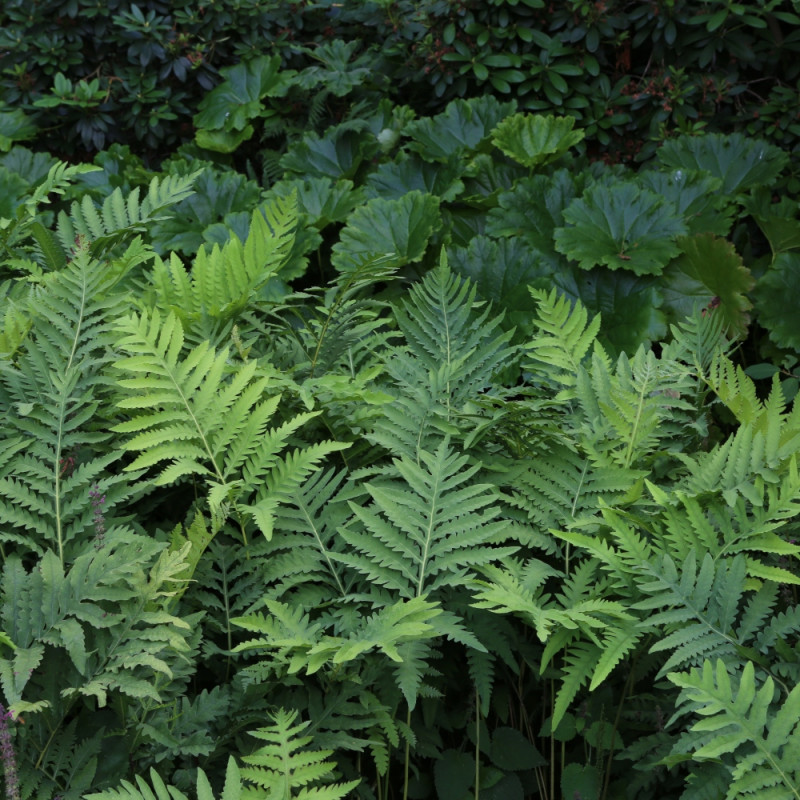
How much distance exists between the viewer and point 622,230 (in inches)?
133

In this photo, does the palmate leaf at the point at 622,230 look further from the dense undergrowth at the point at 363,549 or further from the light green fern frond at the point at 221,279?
the light green fern frond at the point at 221,279

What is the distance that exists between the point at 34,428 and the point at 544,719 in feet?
3.12

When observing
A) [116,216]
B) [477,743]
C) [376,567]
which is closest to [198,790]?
[376,567]

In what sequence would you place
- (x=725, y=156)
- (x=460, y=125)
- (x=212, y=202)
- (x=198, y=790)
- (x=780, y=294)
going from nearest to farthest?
(x=198, y=790) < (x=780, y=294) < (x=725, y=156) < (x=212, y=202) < (x=460, y=125)

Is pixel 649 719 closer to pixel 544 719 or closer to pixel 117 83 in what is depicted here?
pixel 544 719

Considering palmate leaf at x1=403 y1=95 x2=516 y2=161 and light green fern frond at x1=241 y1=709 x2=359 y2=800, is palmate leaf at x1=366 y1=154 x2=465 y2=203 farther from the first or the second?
light green fern frond at x1=241 y1=709 x2=359 y2=800

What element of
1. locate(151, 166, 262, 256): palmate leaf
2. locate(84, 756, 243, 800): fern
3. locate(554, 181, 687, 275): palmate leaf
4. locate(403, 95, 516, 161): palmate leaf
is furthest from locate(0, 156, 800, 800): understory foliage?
locate(403, 95, 516, 161): palmate leaf

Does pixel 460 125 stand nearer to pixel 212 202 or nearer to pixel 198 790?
pixel 212 202

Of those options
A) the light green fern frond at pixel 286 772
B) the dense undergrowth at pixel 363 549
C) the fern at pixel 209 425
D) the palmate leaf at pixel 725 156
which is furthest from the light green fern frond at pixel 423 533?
the palmate leaf at pixel 725 156

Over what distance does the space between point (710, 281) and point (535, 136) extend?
3.26ft

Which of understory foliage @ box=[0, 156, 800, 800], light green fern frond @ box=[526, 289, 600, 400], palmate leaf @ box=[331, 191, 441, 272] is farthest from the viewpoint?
palmate leaf @ box=[331, 191, 441, 272]

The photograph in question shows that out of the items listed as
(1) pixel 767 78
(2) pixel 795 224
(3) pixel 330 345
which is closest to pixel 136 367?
(3) pixel 330 345

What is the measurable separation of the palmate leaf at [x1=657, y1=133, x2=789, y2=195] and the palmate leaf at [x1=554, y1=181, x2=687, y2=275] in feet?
1.33

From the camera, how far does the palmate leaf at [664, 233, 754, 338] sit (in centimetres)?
320
